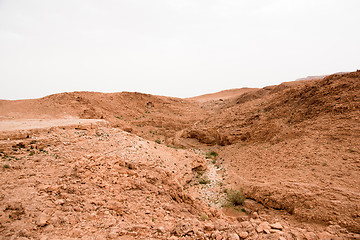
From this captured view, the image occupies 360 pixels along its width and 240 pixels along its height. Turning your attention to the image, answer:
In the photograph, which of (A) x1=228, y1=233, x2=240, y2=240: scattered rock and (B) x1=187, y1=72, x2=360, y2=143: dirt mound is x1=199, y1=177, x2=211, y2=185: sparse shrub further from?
(A) x1=228, y1=233, x2=240, y2=240: scattered rock

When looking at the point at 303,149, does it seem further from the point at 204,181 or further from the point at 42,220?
the point at 42,220

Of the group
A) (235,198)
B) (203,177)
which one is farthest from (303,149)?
(203,177)

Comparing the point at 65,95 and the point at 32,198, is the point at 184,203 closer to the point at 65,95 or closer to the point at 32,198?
the point at 32,198

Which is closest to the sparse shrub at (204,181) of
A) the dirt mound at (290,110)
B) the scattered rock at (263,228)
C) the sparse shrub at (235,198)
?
the sparse shrub at (235,198)

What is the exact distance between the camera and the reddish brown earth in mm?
4160

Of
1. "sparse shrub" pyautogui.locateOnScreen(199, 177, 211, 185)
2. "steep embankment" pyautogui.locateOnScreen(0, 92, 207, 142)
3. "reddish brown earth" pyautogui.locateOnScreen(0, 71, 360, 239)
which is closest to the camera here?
"reddish brown earth" pyautogui.locateOnScreen(0, 71, 360, 239)

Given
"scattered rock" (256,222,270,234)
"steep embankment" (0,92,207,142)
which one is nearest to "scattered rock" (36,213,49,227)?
"scattered rock" (256,222,270,234)

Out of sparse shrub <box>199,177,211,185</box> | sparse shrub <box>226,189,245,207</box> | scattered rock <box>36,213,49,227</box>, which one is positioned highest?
scattered rock <box>36,213,49,227</box>

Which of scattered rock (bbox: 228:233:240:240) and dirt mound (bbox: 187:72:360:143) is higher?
dirt mound (bbox: 187:72:360:143)

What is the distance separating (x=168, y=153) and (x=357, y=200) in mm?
7304

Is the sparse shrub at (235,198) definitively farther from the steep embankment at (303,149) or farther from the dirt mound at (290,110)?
the dirt mound at (290,110)

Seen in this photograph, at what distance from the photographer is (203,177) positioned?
9.81 metres

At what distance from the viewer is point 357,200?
17.6 ft

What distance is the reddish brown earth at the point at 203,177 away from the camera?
13.6 feet
